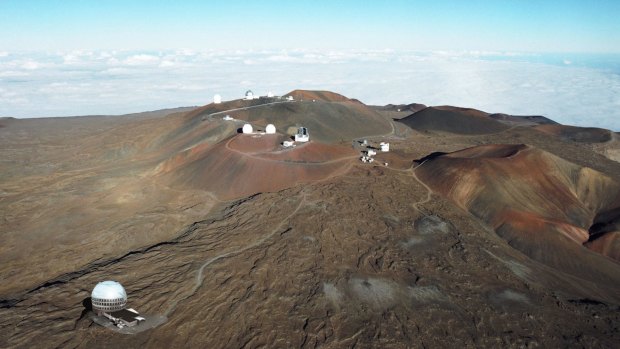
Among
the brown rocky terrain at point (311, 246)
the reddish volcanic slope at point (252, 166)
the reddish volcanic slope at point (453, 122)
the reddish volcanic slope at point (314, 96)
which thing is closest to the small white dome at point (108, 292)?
the brown rocky terrain at point (311, 246)

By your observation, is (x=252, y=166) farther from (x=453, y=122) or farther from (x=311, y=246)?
(x=453, y=122)

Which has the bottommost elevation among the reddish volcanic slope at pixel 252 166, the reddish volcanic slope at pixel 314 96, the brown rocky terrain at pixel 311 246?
the brown rocky terrain at pixel 311 246

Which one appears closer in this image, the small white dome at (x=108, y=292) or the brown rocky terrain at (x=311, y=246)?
the small white dome at (x=108, y=292)

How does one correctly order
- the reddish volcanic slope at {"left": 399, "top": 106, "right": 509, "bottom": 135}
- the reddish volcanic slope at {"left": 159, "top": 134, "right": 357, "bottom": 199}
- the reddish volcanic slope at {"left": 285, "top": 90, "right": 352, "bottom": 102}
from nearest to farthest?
1. the reddish volcanic slope at {"left": 159, "top": 134, "right": 357, "bottom": 199}
2. the reddish volcanic slope at {"left": 399, "top": 106, "right": 509, "bottom": 135}
3. the reddish volcanic slope at {"left": 285, "top": 90, "right": 352, "bottom": 102}

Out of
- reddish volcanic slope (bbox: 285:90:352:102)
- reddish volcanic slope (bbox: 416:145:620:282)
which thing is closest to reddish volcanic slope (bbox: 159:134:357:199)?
reddish volcanic slope (bbox: 416:145:620:282)

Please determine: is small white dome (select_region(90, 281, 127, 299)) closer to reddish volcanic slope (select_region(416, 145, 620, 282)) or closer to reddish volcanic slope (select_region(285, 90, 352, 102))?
reddish volcanic slope (select_region(416, 145, 620, 282))

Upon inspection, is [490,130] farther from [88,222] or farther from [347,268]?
[88,222]

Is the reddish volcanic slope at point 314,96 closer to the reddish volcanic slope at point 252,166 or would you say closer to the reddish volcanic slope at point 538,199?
the reddish volcanic slope at point 252,166
